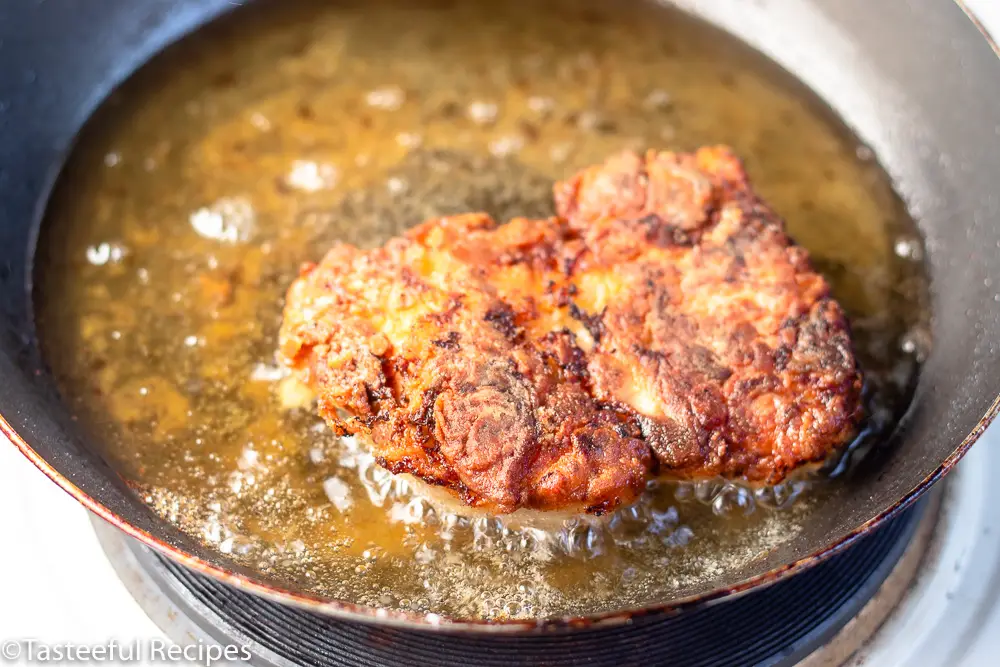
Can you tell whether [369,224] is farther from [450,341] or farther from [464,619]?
[464,619]

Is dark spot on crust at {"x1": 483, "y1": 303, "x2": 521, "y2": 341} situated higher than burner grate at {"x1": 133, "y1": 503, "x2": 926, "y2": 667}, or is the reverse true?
dark spot on crust at {"x1": 483, "y1": 303, "x2": 521, "y2": 341}

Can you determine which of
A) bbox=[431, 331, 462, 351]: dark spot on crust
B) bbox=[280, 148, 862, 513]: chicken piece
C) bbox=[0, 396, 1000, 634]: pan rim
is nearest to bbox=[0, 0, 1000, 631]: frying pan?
bbox=[0, 396, 1000, 634]: pan rim

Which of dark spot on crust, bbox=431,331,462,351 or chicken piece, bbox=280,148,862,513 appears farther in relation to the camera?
dark spot on crust, bbox=431,331,462,351

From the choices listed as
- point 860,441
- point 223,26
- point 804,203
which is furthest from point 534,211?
point 223,26

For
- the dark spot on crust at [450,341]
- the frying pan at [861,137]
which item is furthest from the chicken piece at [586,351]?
the frying pan at [861,137]

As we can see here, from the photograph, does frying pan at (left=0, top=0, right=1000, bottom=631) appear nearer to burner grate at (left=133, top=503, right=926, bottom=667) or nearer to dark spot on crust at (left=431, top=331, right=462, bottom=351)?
burner grate at (left=133, top=503, right=926, bottom=667)

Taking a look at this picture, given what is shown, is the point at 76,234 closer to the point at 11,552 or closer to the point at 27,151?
the point at 27,151

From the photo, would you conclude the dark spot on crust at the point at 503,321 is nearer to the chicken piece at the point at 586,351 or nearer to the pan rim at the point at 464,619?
the chicken piece at the point at 586,351
